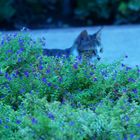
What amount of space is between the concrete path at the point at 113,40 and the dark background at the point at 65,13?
53 centimetres

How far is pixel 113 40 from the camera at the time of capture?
8477 mm

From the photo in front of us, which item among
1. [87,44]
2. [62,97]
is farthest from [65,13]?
[62,97]

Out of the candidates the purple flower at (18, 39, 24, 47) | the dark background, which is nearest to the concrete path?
the dark background

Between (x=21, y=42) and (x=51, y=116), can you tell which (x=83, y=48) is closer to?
(x=21, y=42)

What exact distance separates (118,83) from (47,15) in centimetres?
656

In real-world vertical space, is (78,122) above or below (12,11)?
below

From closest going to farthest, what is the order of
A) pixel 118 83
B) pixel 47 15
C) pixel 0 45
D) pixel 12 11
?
pixel 118 83 → pixel 0 45 → pixel 12 11 → pixel 47 15

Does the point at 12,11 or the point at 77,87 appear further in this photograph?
the point at 12,11

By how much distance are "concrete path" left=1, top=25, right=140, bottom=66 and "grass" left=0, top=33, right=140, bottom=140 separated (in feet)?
6.51

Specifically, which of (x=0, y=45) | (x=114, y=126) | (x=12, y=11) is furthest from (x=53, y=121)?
(x=12, y=11)

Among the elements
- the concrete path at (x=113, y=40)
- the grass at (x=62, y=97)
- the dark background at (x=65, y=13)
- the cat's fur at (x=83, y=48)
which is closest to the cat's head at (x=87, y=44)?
the cat's fur at (x=83, y=48)

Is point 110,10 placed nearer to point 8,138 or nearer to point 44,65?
point 44,65

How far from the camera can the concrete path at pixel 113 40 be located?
745 cm

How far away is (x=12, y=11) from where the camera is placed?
10078mm
